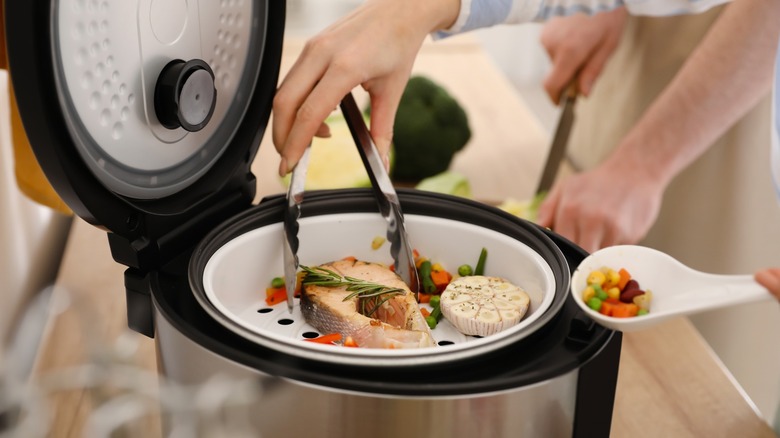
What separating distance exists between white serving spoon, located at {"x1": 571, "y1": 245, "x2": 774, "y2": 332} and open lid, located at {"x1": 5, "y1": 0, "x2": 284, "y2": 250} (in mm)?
379

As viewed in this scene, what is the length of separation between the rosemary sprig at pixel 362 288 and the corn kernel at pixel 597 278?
185 millimetres

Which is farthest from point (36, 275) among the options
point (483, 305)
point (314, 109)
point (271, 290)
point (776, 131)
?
point (776, 131)

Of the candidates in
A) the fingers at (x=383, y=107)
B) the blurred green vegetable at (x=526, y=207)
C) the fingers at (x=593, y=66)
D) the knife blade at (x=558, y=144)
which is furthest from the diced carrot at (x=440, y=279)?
the fingers at (x=593, y=66)

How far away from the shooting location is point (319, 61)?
0.79 m

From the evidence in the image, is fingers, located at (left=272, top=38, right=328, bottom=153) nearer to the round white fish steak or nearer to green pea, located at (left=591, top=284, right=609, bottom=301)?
the round white fish steak

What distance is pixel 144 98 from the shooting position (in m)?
0.70

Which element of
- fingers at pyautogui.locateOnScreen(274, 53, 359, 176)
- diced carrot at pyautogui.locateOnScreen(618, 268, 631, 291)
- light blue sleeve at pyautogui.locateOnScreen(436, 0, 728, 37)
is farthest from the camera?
light blue sleeve at pyautogui.locateOnScreen(436, 0, 728, 37)

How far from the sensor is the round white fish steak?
0.73 metres

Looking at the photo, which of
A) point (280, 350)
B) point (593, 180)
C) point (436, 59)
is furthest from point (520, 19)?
point (436, 59)

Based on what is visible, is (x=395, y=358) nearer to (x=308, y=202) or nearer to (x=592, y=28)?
(x=308, y=202)

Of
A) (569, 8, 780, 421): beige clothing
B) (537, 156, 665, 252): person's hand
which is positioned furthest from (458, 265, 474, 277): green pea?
(569, 8, 780, 421): beige clothing

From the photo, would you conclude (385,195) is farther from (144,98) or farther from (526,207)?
(526,207)

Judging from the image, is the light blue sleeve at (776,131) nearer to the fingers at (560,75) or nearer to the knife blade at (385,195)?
the knife blade at (385,195)

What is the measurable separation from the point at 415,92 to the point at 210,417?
1044 millimetres
